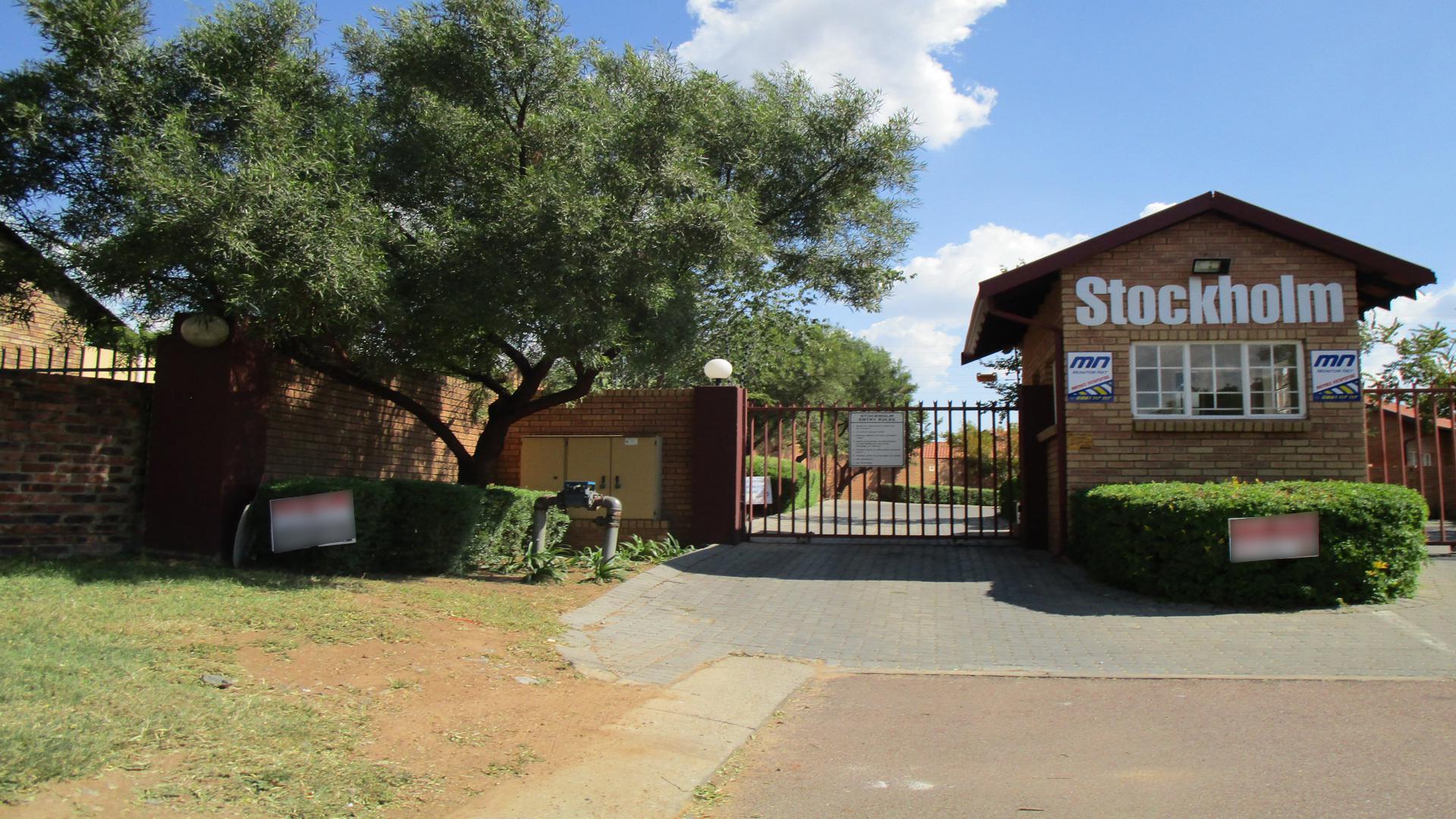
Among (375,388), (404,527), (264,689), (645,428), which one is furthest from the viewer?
(645,428)

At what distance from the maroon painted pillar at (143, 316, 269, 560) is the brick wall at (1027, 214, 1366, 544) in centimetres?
880

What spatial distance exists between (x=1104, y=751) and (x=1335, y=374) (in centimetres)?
772

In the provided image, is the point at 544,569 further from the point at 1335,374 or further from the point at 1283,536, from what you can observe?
the point at 1335,374

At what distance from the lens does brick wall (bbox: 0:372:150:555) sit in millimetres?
8453

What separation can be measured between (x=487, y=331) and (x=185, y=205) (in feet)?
9.88

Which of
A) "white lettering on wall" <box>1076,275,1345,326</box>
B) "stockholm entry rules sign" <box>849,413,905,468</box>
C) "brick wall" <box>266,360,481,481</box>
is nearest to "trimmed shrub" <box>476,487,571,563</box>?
"brick wall" <box>266,360,481,481</box>

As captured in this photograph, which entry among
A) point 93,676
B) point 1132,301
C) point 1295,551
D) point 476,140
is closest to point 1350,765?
point 1295,551

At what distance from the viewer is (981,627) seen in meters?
8.77

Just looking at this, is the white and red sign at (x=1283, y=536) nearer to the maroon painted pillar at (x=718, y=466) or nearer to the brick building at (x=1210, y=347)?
the brick building at (x=1210, y=347)

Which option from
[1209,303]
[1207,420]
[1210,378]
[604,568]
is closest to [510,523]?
[604,568]

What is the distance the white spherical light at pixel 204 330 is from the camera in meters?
9.11

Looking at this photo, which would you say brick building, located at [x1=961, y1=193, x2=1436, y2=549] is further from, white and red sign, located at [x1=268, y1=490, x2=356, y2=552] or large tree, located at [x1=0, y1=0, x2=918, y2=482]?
white and red sign, located at [x1=268, y1=490, x2=356, y2=552]

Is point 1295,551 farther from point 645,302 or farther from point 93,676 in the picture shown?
point 93,676

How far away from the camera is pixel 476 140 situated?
10141 mm
